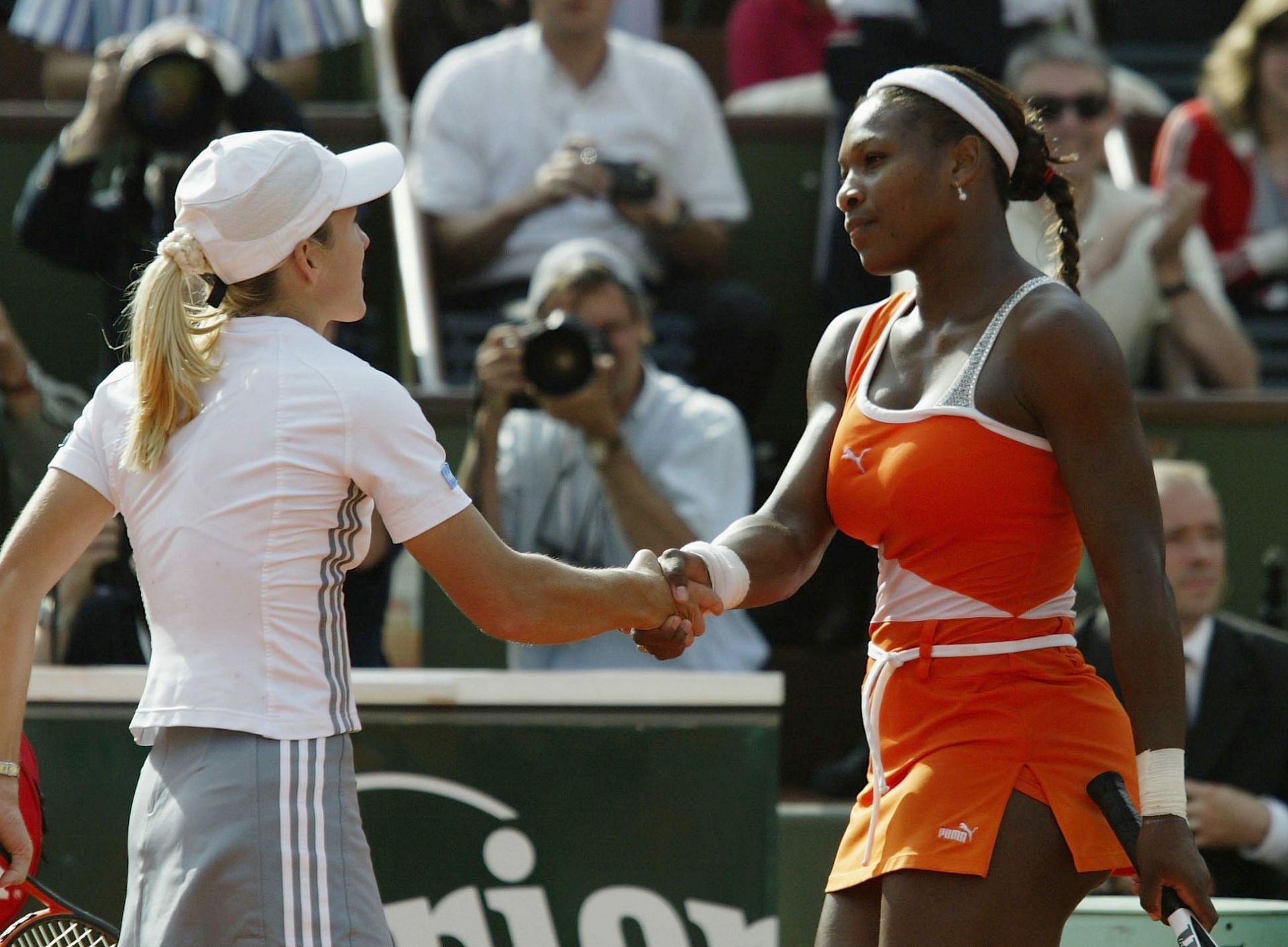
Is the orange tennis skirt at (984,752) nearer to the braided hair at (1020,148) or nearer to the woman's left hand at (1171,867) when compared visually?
the woman's left hand at (1171,867)

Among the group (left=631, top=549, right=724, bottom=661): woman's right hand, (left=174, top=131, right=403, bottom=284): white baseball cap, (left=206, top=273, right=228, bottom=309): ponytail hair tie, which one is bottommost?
(left=631, top=549, right=724, bottom=661): woman's right hand

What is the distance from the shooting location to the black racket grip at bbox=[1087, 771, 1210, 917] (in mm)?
2537

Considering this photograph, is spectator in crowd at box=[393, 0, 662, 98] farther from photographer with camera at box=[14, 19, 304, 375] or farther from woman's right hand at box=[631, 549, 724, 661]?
woman's right hand at box=[631, 549, 724, 661]

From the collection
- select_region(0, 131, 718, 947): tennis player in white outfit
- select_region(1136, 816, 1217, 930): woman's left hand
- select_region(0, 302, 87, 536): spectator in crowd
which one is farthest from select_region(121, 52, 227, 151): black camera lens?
select_region(1136, 816, 1217, 930): woman's left hand

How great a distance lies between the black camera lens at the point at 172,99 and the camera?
16.2 feet

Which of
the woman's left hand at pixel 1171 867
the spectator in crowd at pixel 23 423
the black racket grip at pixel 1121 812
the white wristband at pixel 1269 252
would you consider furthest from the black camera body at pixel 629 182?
the woman's left hand at pixel 1171 867

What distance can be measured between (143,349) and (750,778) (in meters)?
1.74

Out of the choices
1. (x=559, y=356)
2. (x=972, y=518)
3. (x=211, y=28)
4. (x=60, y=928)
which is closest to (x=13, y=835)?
(x=60, y=928)

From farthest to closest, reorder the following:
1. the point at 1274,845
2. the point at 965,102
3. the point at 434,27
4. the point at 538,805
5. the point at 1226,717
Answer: the point at 434,27 < the point at 1226,717 < the point at 1274,845 < the point at 538,805 < the point at 965,102

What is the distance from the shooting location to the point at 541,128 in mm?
6078

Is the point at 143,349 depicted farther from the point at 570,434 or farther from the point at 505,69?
the point at 505,69

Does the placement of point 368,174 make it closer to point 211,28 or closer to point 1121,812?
point 1121,812

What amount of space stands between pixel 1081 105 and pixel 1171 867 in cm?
381

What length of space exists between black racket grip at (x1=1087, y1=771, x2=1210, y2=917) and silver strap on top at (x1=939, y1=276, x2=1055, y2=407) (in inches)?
21.9
